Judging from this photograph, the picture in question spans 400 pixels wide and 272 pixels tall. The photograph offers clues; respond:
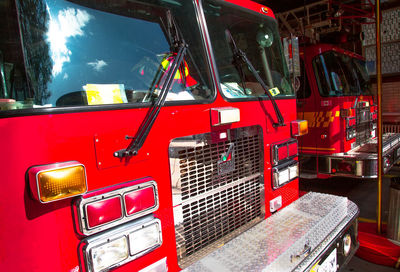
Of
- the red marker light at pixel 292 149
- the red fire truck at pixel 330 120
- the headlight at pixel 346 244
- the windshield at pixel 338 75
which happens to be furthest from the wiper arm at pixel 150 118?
the windshield at pixel 338 75

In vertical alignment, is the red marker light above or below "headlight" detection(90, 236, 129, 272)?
above

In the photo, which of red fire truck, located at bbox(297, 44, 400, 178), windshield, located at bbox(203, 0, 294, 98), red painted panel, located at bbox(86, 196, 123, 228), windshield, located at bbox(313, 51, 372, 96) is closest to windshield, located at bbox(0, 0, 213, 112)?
windshield, located at bbox(203, 0, 294, 98)

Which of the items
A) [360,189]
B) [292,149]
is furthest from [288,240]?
[360,189]

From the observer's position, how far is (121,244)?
4.53ft

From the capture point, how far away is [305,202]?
104 inches

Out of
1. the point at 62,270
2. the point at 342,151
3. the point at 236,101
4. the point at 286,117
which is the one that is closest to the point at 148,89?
the point at 236,101

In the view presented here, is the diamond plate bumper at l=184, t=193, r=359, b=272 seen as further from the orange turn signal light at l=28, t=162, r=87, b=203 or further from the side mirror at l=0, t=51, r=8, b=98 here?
the side mirror at l=0, t=51, r=8, b=98

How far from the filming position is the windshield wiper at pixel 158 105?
1430 millimetres

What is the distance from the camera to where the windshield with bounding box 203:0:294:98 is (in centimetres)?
211

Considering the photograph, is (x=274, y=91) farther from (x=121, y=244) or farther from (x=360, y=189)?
(x=360, y=189)

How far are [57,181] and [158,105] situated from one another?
613 mm

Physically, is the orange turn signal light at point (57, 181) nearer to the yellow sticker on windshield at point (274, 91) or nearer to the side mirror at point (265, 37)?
the yellow sticker on windshield at point (274, 91)

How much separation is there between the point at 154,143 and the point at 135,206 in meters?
0.34

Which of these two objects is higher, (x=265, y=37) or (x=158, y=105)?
(x=265, y=37)
